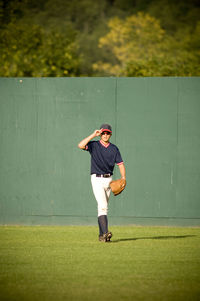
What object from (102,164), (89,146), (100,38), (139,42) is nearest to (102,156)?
(102,164)

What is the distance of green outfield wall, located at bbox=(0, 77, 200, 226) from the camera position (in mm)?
10312

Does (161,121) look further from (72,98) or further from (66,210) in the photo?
(66,210)

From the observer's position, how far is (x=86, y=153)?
10.4 meters

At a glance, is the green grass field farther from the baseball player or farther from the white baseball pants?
the baseball player

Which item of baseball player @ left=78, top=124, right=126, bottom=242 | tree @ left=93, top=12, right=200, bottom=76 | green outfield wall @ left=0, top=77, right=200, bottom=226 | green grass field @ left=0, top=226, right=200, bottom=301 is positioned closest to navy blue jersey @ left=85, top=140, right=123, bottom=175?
baseball player @ left=78, top=124, right=126, bottom=242

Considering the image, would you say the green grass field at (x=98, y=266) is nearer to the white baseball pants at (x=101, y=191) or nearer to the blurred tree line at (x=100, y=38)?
the white baseball pants at (x=101, y=191)

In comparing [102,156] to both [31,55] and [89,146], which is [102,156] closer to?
[89,146]

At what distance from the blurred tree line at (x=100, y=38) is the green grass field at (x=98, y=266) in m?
9.24

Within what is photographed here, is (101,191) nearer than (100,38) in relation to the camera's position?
Yes

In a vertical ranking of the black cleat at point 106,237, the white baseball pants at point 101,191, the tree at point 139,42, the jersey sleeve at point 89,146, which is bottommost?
the black cleat at point 106,237

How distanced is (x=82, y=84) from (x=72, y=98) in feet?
1.04

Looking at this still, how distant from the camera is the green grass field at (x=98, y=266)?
5078 mm

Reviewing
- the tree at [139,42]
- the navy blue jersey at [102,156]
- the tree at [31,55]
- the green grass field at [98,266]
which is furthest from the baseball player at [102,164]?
the tree at [139,42]

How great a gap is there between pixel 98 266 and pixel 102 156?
2.34 m
